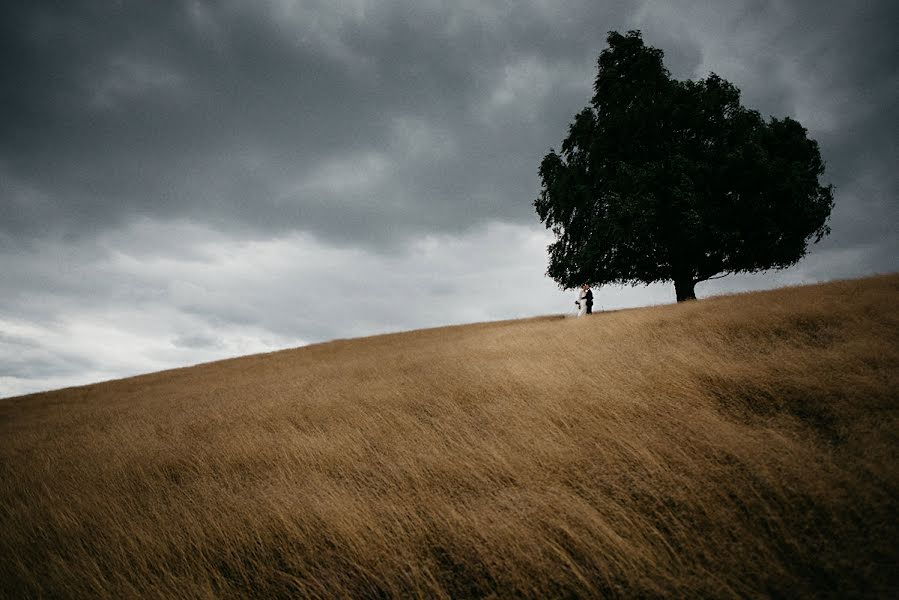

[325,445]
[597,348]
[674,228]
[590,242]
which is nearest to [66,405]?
[325,445]

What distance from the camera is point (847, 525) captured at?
2518 millimetres

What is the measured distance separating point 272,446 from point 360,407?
1.54m

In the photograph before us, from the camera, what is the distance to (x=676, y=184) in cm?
1597

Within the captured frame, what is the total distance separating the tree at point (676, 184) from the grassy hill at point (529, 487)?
30.3ft

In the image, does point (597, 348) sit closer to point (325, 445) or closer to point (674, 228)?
point (325, 445)

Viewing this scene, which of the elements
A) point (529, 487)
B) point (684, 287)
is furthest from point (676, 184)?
point (529, 487)

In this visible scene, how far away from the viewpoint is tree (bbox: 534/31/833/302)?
51.7 ft

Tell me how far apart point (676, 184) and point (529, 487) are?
1665cm

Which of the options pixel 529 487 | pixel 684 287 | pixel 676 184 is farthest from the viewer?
pixel 684 287

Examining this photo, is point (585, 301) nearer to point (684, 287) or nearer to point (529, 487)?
point (684, 287)

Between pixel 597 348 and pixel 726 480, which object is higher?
pixel 597 348

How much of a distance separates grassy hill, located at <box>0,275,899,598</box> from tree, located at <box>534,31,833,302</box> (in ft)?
30.3

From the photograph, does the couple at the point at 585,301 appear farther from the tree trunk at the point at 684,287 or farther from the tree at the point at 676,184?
the tree trunk at the point at 684,287

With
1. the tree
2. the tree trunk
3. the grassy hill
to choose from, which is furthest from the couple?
the grassy hill
